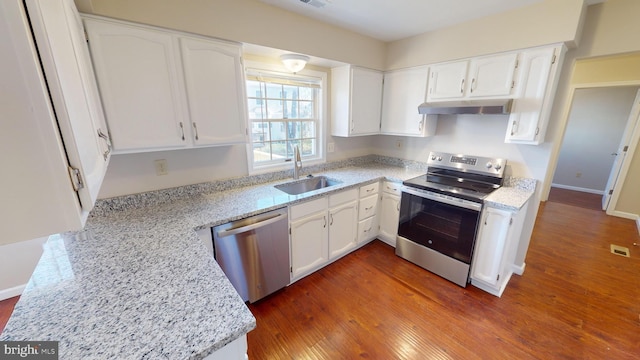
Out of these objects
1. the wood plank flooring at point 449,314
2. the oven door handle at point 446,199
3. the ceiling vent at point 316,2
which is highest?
the ceiling vent at point 316,2

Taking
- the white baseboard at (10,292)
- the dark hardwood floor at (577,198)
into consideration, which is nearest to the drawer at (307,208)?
the white baseboard at (10,292)

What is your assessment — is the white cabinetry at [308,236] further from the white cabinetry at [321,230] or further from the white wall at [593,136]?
the white wall at [593,136]

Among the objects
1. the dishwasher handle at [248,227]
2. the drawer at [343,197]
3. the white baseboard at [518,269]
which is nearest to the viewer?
the dishwasher handle at [248,227]

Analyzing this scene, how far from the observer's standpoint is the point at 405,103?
2746mm

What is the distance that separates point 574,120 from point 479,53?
4.48 meters

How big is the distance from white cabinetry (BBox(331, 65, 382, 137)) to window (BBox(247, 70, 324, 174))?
0.19 meters

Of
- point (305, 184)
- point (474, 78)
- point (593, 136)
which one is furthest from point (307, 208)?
point (593, 136)

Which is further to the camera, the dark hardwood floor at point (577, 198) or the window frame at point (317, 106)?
the dark hardwood floor at point (577, 198)

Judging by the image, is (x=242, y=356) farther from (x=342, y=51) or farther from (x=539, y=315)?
(x=342, y=51)

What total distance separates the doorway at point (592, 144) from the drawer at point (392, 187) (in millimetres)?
3948

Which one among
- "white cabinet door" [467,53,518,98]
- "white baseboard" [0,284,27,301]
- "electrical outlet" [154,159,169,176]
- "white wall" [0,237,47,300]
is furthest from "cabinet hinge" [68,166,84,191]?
"white cabinet door" [467,53,518,98]

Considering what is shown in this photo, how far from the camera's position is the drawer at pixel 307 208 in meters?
2.00

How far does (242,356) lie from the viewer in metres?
0.85

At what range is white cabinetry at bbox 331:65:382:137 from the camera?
263cm
